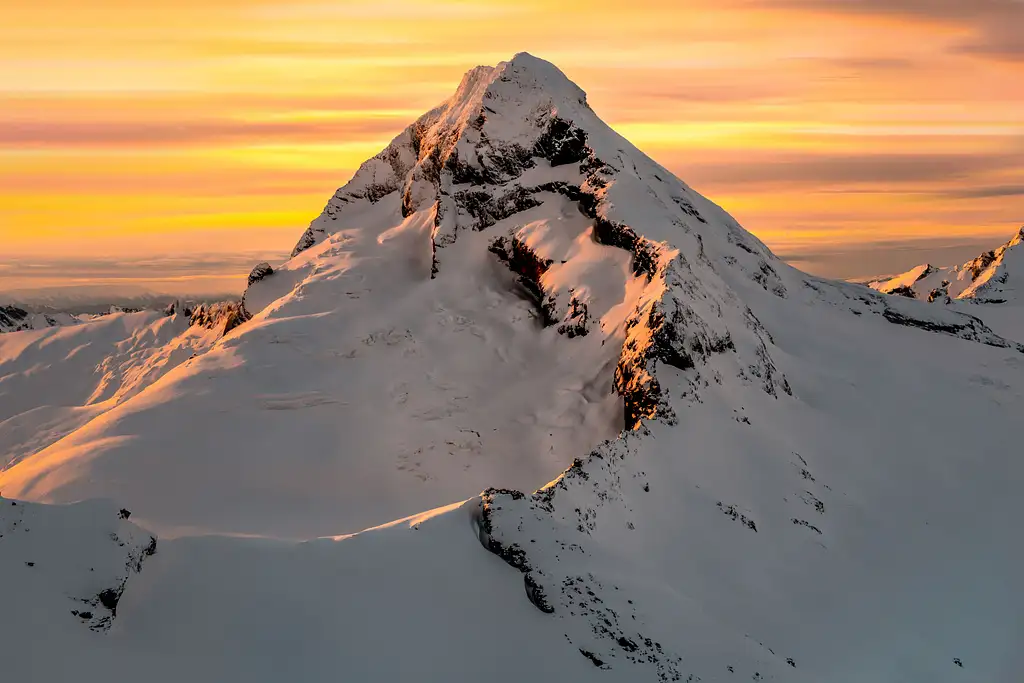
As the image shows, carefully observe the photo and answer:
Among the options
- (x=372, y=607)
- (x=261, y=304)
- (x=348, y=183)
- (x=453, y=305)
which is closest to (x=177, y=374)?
(x=261, y=304)

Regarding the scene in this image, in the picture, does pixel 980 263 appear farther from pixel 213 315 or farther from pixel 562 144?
pixel 213 315

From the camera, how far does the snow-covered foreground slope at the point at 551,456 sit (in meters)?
31.7

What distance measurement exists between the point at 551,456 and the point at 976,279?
98694 mm

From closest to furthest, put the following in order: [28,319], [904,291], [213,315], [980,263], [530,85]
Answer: [530,85]
[213,315]
[904,291]
[980,263]
[28,319]

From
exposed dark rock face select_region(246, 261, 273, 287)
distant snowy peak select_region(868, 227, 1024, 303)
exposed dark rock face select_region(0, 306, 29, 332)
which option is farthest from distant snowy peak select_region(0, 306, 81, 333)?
distant snowy peak select_region(868, 227, 1024, 303)

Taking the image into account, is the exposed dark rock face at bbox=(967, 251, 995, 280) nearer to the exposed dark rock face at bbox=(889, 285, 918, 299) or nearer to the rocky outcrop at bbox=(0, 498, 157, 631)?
the exposed dark rock face at bbox=(889, 285, 918, 299)

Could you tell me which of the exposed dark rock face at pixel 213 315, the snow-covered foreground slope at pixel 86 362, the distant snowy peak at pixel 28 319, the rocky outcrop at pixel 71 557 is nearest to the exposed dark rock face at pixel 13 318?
the distant snowy peak at pixel 28 319

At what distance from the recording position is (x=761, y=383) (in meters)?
53.7

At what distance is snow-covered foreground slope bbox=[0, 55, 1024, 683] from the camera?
3169 centimetres

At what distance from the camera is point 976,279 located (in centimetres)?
12938

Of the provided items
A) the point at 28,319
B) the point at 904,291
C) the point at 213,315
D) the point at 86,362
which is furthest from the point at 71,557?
the point at 28,319

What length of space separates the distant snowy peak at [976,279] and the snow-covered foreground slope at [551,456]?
5045cm

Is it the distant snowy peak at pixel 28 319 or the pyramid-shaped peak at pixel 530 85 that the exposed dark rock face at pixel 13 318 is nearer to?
the distant snowy peak at pixel 28 319

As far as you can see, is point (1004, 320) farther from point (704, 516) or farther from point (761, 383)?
point (704, 516)
